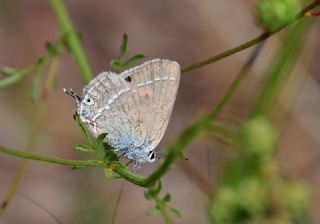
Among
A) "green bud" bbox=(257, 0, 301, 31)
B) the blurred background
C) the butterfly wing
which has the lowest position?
the blurred background

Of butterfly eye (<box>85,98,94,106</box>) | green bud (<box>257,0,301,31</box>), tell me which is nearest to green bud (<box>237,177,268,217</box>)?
green bud (<box>257,0,301,31</box>)

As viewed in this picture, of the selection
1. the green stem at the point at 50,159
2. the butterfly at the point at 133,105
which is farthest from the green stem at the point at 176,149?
the butterfly at the point at 133,105

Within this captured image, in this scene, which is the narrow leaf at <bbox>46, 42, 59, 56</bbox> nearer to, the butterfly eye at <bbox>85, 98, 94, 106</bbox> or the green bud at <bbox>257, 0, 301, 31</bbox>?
the butterfly eye at <bbox>85, 98, 94, 106</bbox>

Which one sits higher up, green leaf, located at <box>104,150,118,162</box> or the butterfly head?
green leaf, located at <box>104,150,118,162</box>

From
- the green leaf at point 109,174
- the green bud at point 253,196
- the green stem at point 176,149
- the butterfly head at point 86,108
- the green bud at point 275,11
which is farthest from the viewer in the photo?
the butterfly head at point 86,108

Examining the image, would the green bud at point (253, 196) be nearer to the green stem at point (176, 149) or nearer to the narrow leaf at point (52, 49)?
the green stem at point (176, 149)

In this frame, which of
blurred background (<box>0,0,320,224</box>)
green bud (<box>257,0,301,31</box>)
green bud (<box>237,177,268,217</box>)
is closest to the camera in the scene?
green bud (<box>237,177,268,217</box>)
